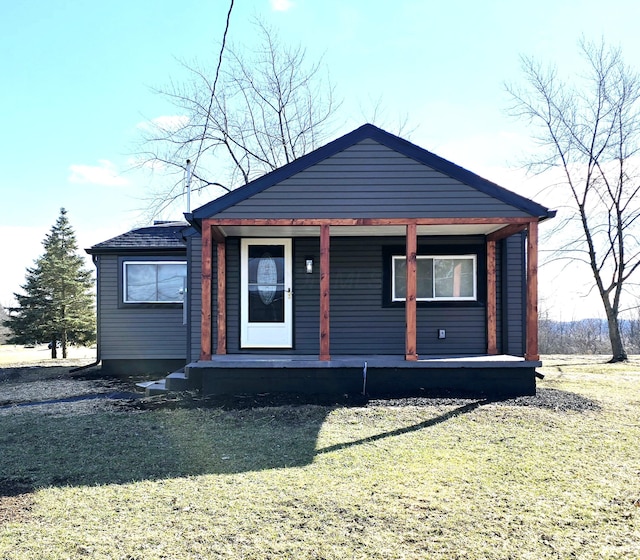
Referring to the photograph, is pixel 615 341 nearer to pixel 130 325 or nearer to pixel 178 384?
pixel 178 384

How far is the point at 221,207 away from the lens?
684 centimetres

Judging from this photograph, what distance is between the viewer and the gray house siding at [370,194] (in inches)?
273

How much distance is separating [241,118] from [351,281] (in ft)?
43.2

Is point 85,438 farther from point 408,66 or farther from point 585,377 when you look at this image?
point 408,66

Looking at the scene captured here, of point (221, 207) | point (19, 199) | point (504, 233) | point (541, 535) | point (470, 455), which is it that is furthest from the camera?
point (19, 199)

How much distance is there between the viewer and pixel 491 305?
8.14 m

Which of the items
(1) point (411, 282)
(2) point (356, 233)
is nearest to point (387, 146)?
(2) point (356, 233)

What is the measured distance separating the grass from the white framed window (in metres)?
2.66

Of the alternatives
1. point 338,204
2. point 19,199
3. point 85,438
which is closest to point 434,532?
point 85,438

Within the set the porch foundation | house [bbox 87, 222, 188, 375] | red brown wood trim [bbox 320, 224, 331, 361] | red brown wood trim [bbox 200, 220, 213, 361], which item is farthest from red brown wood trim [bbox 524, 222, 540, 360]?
house [bbox 87, 222, 188, 375]

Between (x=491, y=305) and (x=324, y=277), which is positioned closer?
(x=324, y=277)

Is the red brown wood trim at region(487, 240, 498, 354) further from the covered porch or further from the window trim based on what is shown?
the window trim

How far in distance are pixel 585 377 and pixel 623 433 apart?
5008 millimetres

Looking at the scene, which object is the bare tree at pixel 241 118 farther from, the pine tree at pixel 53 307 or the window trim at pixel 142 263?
the window trim at pixel 142 263
